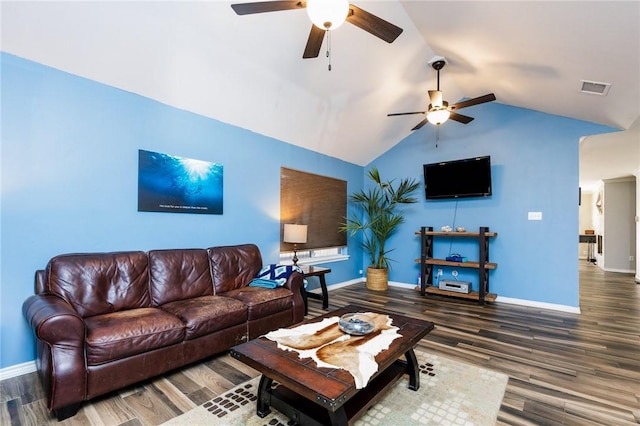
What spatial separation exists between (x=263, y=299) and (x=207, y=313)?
596 millimetres

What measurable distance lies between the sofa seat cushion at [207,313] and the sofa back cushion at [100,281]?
30 centimetres

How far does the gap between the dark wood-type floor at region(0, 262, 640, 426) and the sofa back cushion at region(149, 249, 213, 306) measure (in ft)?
2.34

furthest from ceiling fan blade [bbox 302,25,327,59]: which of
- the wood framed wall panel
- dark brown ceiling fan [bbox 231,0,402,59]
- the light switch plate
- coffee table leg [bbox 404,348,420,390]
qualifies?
the light switch plate

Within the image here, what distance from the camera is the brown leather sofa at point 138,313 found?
181cm

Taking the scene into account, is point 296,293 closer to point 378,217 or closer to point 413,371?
point 413,371

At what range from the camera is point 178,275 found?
2.93 m

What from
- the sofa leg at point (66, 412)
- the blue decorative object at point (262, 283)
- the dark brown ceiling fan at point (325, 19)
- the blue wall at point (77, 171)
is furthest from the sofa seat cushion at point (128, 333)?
the dark brown ceiling fan at point (325, 19)

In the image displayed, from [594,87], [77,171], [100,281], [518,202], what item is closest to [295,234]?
[100,281]

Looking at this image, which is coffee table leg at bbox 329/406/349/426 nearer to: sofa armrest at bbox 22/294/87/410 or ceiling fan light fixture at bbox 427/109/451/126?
sofa armrest at bbox 22/294/87/410

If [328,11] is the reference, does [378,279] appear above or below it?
below

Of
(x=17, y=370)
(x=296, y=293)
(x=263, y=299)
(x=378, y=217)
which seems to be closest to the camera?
(x=17, y=370)

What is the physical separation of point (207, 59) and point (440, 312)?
164 inches

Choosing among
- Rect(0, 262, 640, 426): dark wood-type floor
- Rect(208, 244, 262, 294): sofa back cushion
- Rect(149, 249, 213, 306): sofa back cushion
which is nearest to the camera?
Rect(0, 262, 640, 426): dark wood-type floor

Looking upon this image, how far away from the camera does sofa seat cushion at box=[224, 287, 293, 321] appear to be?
9.29 feet
